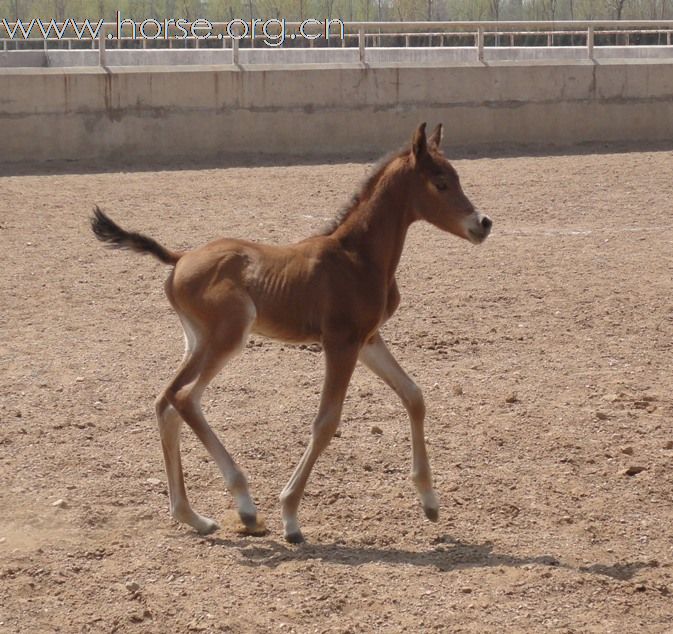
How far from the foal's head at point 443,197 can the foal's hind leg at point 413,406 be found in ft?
1.95

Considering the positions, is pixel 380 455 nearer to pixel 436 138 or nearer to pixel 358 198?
pixel 358 198

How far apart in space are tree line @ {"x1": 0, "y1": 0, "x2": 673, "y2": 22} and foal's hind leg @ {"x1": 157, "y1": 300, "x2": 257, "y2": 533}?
105 ft

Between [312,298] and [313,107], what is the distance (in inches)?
467

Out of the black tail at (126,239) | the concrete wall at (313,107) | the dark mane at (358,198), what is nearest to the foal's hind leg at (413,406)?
the dark mane at (358,198)

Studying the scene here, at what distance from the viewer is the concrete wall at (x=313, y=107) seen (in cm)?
1567

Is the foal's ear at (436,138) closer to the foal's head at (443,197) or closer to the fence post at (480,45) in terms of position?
the foal's head at (443,197)

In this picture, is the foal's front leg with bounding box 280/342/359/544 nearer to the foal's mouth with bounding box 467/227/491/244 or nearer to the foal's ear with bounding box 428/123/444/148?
the foal's mouth with bounding box 467/227/491/244

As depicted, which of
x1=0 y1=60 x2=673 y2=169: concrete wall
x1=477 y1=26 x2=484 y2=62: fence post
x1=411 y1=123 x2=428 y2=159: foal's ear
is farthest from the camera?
x1=477 y1=26 x2=484 y2=62: fence post

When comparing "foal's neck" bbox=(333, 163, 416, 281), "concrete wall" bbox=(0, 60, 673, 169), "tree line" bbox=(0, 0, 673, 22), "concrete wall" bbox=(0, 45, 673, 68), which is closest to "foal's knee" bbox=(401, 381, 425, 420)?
"foal's neck" bbox=(333, 163, 416, 281)

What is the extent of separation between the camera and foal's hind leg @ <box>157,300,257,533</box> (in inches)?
189

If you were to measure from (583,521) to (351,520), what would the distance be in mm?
975

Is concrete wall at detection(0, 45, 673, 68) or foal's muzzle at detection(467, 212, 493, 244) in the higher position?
concrete wall at detection(0, 45, 673, 68)

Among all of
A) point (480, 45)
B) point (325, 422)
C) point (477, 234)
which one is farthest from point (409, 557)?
point (480, 45)

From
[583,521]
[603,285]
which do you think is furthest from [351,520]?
[603,285]
